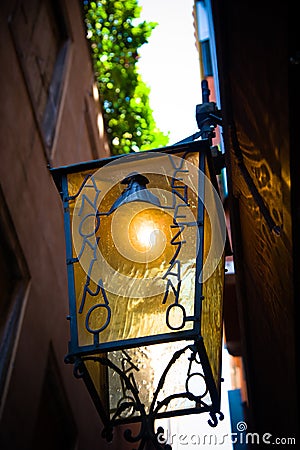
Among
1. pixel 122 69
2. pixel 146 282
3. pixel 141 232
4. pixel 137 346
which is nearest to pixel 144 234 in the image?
pixel 141 232

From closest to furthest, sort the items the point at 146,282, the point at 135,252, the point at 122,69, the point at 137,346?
the point at 137,346 < the point at 146,282 < the point at 135,252 < the point at 122,69

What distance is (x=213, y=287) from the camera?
3258 mm

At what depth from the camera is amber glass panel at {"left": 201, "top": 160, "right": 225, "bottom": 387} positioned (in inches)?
122

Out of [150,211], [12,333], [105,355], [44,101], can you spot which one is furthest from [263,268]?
[44,101]

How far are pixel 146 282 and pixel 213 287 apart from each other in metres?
0.32

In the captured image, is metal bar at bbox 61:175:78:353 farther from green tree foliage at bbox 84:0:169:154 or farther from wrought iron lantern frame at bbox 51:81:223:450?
green tree foliage at bbox 84:0:169:154

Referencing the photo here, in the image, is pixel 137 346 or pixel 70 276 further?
pixel 70 276

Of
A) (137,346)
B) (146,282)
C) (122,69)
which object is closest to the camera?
(137,346)

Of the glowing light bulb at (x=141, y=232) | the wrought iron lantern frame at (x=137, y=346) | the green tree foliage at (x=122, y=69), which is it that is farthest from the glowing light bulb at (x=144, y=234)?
the green tree foliage at (x=122, y=69)

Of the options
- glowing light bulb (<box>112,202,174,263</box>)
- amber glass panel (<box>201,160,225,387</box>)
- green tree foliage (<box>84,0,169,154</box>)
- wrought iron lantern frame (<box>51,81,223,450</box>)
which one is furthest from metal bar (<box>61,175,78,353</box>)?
green tree foliage (<box>84,0,169,154</box>)

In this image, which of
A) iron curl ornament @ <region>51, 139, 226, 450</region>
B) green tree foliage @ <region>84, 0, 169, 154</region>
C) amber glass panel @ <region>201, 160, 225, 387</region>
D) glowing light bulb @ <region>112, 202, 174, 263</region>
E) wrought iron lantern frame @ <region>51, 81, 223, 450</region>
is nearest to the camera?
wrought iron lantern frame @ <region>51, 81, 223, 450</region>

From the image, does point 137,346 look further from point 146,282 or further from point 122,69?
point 122,69

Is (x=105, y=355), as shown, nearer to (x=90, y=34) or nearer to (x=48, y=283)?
(x=48, y=283)

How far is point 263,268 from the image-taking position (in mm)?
3707
